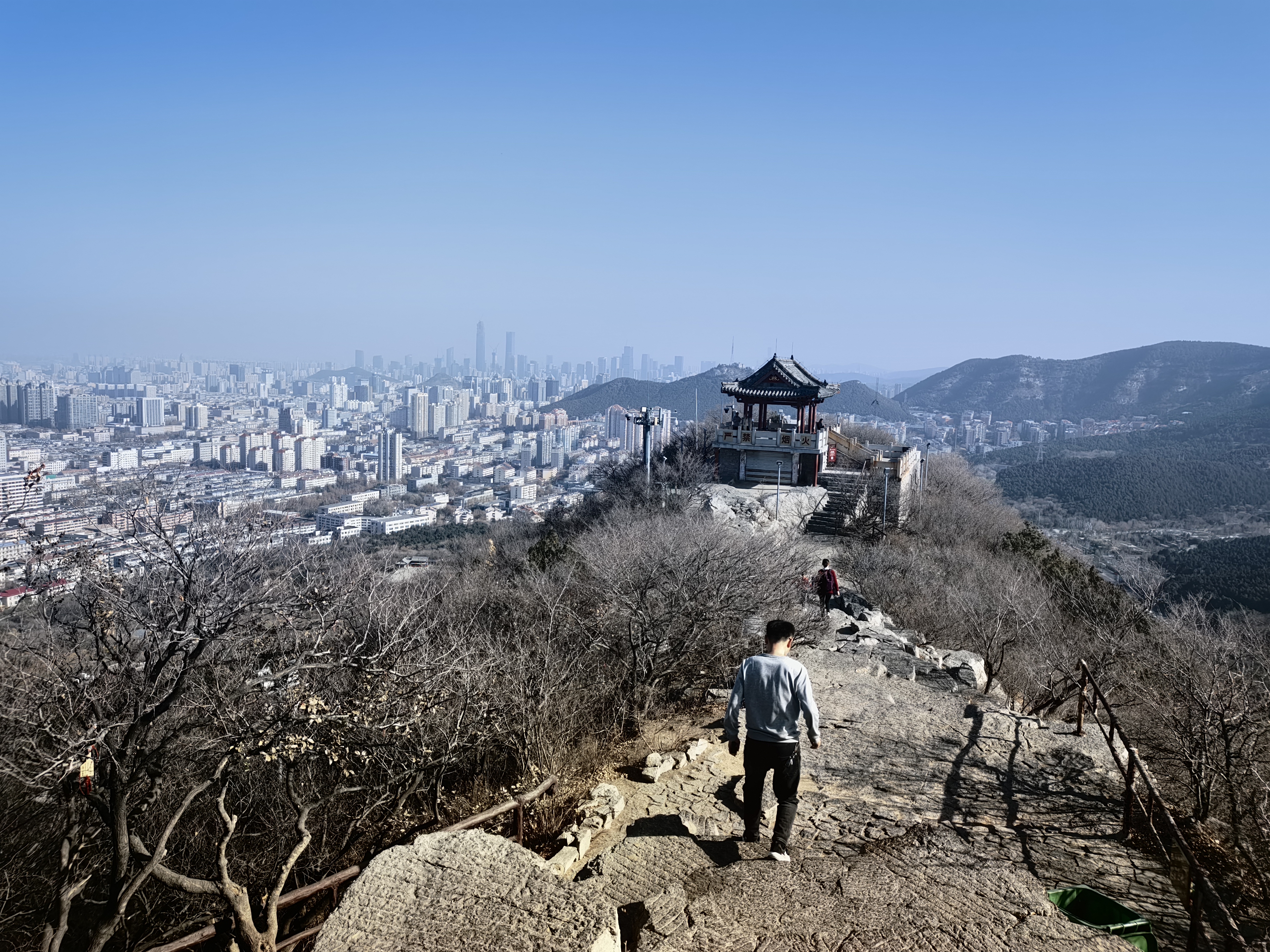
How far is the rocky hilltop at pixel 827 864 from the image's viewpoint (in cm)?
385

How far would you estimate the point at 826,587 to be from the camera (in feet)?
41.7

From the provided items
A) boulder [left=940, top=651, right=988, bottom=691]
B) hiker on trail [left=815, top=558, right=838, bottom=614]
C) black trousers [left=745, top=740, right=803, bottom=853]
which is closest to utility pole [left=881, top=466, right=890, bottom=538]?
hiker on trail [left=815, top=558, right=838, bottom=614]

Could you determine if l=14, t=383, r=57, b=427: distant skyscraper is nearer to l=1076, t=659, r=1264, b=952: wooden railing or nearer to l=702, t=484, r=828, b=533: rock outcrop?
l=702, t=484, r=828, b=533: rock outcrop

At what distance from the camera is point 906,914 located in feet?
13.5

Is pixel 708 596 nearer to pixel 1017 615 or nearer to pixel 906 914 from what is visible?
pixel 906 914

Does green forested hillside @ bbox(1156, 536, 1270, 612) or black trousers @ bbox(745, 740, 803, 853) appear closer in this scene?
black trousers @ bbox(745, 740, 803, 853)

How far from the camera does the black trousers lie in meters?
4.77

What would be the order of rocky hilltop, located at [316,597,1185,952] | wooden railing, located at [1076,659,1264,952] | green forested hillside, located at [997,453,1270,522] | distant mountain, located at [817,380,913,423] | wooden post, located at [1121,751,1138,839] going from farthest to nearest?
distant mountain, located at [817,380,913,423]
green forested hillside, located at [997,453,1270,522]
wooden post, located at [1121,751,1138,839]
rocky hilltop, located at [316,597,1185,952]
wooden railing, located at [1076,659,1264,952]

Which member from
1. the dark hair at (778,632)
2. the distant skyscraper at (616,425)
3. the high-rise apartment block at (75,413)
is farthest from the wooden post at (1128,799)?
the distant skyscraper at (616,425)

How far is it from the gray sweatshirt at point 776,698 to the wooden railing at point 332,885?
161cm

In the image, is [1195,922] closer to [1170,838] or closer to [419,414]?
[1170,838]

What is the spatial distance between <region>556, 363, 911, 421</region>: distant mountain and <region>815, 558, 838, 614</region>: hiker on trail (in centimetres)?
3870

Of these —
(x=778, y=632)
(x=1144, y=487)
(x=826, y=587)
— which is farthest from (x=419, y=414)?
(x=778, y=632)

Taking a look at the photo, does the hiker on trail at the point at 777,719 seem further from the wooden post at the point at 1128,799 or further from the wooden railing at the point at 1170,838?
the wooden post at the point at 1128,799
